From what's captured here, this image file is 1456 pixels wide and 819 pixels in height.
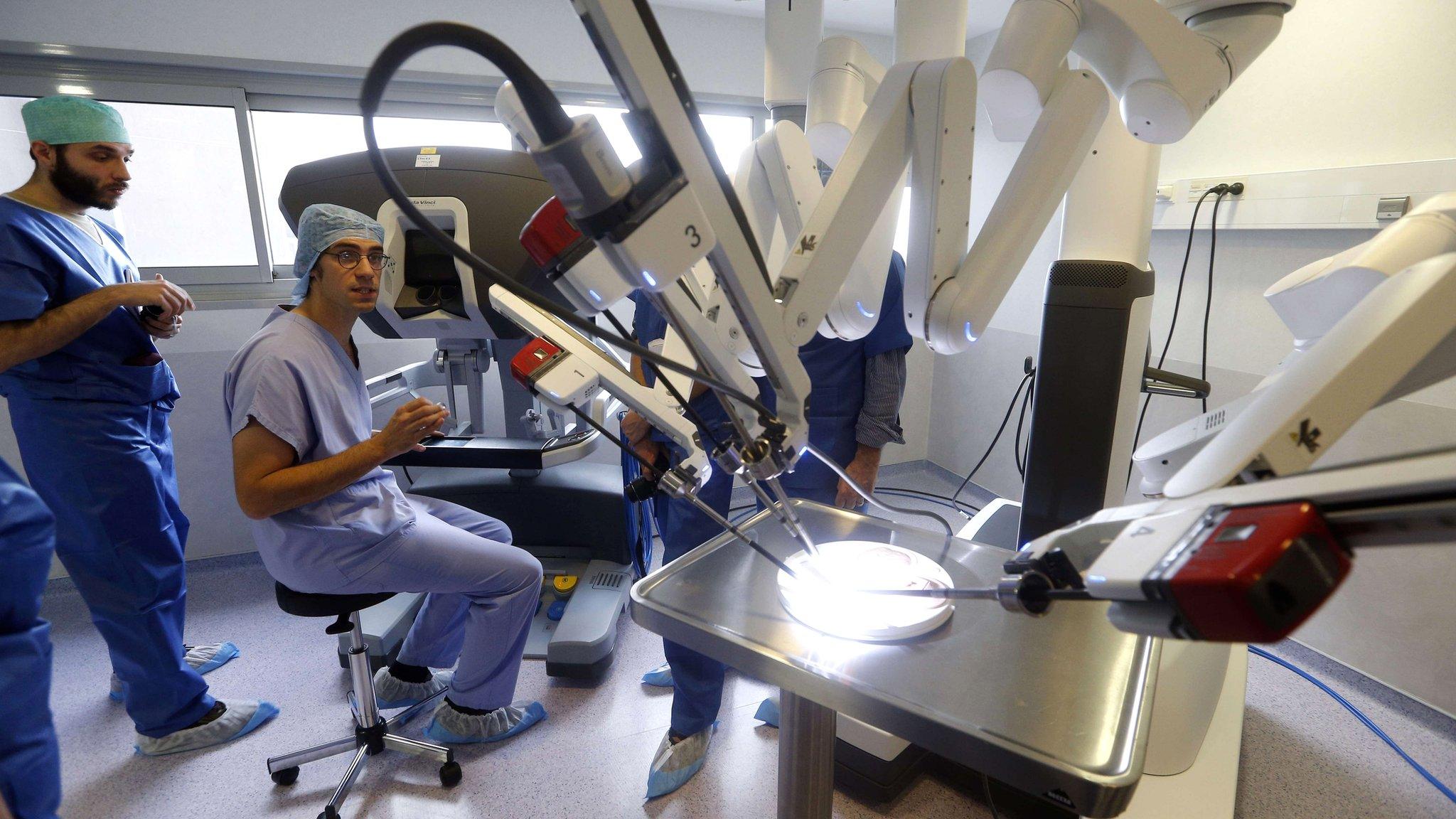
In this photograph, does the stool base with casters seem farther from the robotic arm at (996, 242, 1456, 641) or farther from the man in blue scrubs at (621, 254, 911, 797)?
the robotic arm at (996, 242, 1456, 641)

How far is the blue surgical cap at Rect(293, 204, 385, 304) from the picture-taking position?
1.59 meters

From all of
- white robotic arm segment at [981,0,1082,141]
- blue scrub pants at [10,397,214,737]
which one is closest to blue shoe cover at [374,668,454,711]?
blue scrub pants at [10,397,214,737]

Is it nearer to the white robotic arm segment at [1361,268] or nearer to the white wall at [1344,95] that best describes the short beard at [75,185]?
the white robotic arm segment at [1361,268]

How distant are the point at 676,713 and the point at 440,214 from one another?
4.79 ft

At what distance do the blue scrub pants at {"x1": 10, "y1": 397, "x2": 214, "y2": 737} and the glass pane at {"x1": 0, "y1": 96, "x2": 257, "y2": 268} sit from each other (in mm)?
1299

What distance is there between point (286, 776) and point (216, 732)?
0.33 m

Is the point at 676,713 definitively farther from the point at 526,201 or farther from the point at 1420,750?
the point at 1420,750

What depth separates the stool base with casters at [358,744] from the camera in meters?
1.65

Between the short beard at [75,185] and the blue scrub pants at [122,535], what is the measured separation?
21.6 inches

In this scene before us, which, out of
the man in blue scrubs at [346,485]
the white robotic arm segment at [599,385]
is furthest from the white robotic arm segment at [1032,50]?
the man in blue scrubs at [346,485]

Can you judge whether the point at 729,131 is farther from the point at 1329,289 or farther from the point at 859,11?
the point at 1329,289

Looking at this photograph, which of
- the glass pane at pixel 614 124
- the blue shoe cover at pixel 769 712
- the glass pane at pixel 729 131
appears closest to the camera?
the blue shoe cover at pixel 769 712

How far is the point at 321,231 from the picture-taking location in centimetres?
159

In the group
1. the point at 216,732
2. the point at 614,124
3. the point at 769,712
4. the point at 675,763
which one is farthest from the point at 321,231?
the point at 614,124
